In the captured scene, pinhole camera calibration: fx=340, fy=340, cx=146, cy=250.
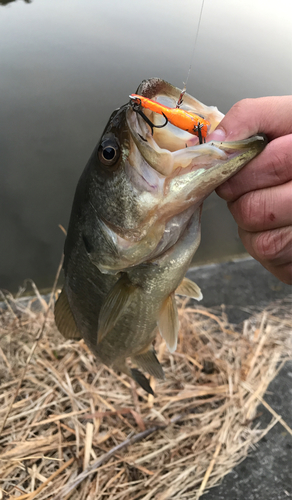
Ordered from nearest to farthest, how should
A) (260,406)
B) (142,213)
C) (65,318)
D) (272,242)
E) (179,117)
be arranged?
(179,117), (142,213), (272,242), (65,318), (260,406)

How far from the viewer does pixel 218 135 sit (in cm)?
115

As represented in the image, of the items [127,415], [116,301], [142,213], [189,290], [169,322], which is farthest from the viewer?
[127,415]

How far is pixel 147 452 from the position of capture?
2285 millimetres

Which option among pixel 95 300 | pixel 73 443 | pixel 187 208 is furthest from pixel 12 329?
pixel 187 208

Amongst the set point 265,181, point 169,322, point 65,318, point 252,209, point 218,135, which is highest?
point 218,135

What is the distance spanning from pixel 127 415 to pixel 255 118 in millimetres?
2174

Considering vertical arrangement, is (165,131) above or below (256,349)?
above

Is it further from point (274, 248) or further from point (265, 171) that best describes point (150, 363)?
point (265, 171)

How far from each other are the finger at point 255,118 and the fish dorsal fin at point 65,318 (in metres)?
1.08

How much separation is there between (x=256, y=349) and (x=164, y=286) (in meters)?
1.92

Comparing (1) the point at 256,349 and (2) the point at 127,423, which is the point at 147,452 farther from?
(1) the point at 256,349

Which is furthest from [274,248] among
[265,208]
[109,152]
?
[109,152]

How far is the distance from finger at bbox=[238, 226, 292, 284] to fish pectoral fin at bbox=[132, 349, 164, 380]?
803 mm

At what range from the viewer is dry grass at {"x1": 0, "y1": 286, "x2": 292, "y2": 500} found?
6.92ft
